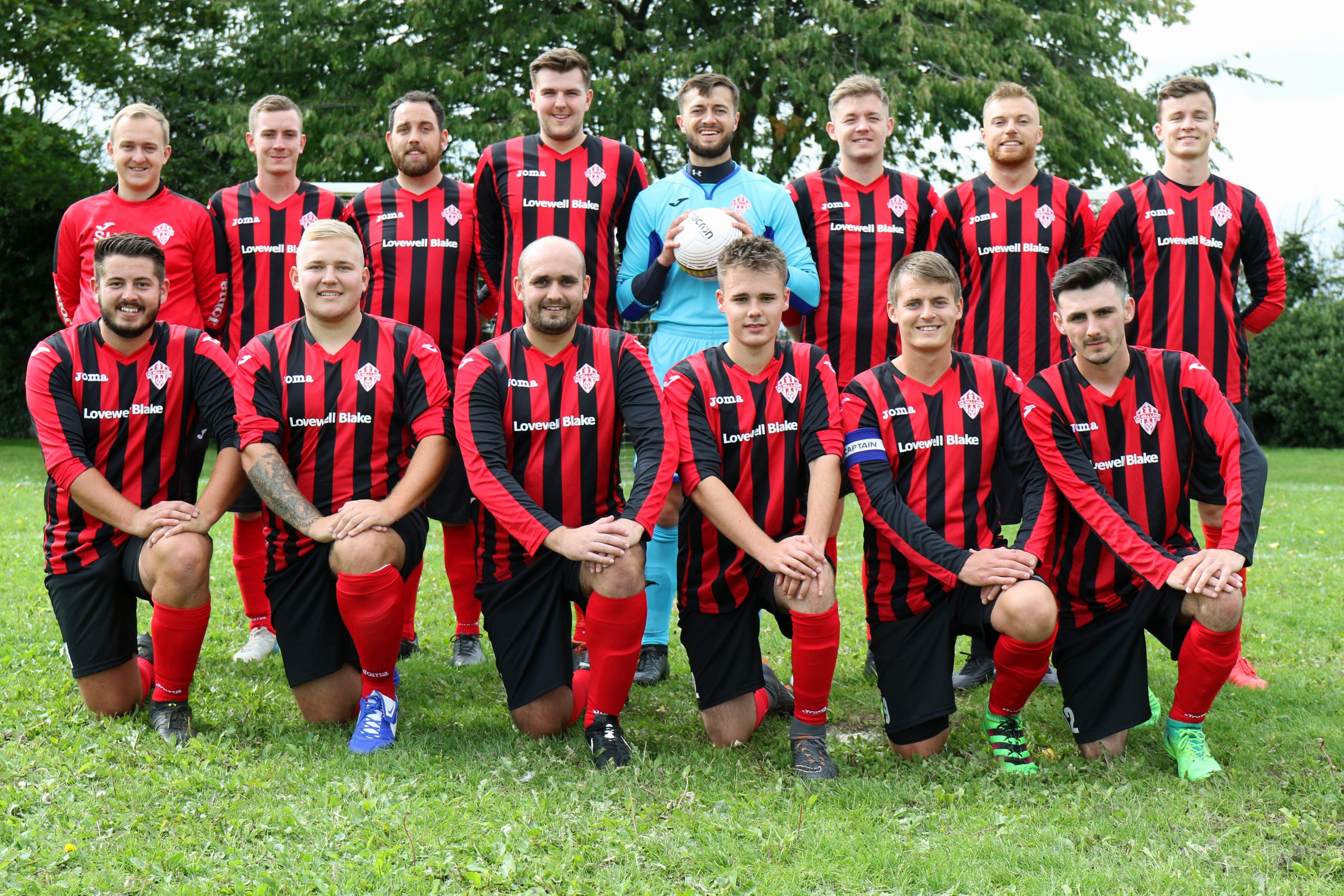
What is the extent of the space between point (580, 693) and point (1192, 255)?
2902mm

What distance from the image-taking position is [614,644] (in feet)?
11.0

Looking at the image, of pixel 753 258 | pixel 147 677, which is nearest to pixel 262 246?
pixel 147 677

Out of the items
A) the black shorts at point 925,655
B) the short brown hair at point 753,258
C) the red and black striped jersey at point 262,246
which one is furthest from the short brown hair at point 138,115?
the black shorts at point 925,655

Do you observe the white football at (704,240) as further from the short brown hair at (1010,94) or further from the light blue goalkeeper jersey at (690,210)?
the short brown hair at (1010,94)

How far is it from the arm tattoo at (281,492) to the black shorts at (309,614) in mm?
150

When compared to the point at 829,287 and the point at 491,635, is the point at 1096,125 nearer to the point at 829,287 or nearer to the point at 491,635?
the point at 829,287

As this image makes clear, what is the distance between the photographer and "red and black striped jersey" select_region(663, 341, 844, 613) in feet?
11.6

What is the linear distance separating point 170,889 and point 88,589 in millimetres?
1474

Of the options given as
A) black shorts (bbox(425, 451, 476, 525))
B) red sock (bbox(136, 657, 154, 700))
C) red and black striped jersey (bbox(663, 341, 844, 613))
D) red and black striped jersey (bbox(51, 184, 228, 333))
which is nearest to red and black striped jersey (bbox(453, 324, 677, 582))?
red and black striped jersey (bbox(663, 341, 844, 613))

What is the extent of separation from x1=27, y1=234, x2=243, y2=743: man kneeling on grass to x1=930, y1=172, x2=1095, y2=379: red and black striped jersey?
9.33ft

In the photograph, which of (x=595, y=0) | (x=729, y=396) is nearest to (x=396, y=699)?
(x=729, y=396)

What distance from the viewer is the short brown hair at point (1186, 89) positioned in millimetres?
4289

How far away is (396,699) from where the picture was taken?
3662mm

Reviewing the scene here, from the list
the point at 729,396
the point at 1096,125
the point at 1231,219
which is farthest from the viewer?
the point at 1096,125
